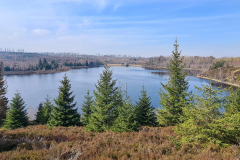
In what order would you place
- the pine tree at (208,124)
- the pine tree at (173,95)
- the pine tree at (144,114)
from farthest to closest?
1. the pine tree at (144,114)
2. the pine tree at (173,95)
3. the pine tree at (208,124)

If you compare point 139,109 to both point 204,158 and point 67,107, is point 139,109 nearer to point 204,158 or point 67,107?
point 67,107

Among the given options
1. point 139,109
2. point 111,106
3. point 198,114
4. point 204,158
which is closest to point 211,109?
point 198,114

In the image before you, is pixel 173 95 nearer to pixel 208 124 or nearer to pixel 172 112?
pixel 172 112

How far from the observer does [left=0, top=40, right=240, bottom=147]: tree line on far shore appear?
5422mm

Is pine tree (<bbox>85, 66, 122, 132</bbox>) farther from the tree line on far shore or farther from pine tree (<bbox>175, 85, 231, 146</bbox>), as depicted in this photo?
pine tree (<bbox>175, 85, 231, 146</bbox>)

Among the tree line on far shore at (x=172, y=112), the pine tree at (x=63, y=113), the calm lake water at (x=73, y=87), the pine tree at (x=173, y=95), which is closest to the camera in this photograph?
the tree line on far shore at (x=172, y=112)

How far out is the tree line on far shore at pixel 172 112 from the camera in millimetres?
5422

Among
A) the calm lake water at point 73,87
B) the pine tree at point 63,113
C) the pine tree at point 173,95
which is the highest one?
the pine tree at point 173,95

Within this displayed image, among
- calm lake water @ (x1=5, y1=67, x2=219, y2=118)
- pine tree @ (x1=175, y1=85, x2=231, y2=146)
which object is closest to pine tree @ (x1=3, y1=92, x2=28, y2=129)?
calm lake water @ (x1=5, y1=67, x2=219, y2=118)

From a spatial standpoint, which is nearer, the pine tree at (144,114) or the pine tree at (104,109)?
the pine tree at (104,109)

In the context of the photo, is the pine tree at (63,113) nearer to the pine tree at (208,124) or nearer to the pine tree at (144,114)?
the pine tree at (144,114)

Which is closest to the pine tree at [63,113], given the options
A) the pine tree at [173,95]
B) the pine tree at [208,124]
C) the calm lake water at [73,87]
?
the calm lake water at [73,87]

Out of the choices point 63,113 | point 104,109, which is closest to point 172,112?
point 104,109

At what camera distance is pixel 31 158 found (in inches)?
168
